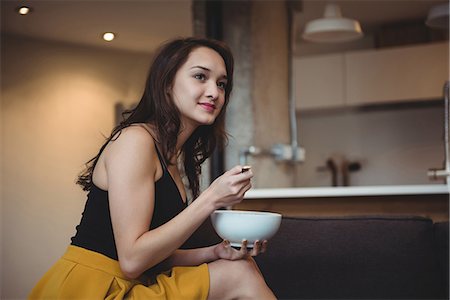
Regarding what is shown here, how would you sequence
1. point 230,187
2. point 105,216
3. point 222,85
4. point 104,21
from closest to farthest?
point 230,187, point 105,216, point 222,85, point 104,21

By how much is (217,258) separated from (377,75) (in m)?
3.63

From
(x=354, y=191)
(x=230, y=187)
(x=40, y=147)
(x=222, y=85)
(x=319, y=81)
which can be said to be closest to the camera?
(x=230, y=187)

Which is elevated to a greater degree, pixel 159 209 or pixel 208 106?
pixel 208 106

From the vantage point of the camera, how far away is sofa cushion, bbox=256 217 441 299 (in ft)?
6.34

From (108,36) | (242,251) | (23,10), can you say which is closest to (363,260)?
(242,251)

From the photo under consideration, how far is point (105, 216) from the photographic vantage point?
61.2 inches

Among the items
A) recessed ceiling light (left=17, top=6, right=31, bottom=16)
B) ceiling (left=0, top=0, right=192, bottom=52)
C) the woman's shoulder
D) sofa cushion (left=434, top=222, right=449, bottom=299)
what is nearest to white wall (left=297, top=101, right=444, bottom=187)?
ceiling (left=0, top=0, right=192, bottom=52)

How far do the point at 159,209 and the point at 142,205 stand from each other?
0.13 metres

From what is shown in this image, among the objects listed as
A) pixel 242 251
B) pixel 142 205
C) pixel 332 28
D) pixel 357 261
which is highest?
pixel 332 28

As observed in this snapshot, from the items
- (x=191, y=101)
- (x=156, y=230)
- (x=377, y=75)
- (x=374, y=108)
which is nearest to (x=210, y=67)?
(x=191, y=101)

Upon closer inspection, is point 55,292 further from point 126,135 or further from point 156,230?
point 126,135

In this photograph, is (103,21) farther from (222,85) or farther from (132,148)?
(132,148)

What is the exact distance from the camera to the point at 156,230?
1449 mm

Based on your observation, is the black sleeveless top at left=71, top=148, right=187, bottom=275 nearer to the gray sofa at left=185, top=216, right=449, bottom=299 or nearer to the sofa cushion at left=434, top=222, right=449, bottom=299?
the gray sofa at left=185, top=216, right=449, bottom=299
